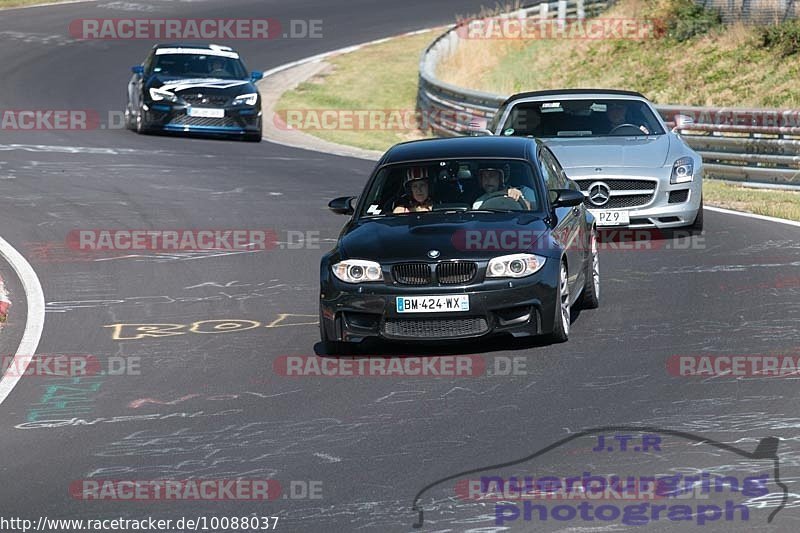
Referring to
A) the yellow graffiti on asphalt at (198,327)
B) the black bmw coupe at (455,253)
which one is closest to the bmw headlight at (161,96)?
the yellow graffiti on asphalt at (198,327)

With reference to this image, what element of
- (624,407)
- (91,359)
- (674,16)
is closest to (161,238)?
(91,359)

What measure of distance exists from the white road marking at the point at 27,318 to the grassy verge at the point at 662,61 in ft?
58.4

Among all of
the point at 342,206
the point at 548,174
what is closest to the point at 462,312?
the point at 342,206

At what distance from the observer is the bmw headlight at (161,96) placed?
2639 centimetres

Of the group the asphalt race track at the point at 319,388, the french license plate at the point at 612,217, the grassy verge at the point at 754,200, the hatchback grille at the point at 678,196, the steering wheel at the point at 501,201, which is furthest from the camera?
the grassy verge at the point at 754,200

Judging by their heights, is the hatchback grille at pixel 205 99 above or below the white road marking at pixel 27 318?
below

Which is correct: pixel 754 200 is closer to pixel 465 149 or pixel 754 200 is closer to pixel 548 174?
pixel 548 174

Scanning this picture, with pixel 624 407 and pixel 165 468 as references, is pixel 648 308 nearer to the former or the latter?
pixel 624 407

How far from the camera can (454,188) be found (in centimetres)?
1172

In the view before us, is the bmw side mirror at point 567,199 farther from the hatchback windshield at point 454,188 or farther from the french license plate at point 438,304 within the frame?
the french license plate at point 438,304

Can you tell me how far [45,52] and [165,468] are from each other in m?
32.9

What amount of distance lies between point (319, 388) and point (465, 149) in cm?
285

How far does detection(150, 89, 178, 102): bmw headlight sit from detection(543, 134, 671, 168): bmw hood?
457 inches

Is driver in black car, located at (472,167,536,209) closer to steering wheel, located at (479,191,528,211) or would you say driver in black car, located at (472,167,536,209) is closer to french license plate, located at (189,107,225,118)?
steering wheel, located at (479,191,528,211)
